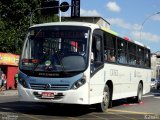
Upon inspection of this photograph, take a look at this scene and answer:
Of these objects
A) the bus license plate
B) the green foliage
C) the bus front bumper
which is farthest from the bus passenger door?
the green foliage

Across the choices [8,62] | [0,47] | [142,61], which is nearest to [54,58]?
[142,61]

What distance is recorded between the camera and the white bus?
1302 centimetres

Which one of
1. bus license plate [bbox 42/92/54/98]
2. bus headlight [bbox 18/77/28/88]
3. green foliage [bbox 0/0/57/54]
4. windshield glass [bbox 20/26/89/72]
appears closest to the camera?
bus license plate [bbox 42/92/54/98]

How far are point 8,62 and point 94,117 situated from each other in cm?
2542

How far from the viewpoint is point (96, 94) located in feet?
46.1

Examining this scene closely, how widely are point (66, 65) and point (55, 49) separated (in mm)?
746

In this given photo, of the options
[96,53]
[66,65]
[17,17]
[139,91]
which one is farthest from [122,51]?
[17,17]

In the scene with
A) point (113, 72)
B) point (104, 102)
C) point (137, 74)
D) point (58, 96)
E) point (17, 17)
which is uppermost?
point (17, 17)

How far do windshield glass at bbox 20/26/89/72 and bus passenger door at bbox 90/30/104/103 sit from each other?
0.42 metres

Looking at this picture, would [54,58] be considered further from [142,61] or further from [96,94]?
[142,61]

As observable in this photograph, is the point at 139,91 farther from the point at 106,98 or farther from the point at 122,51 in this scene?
the point at 106,98

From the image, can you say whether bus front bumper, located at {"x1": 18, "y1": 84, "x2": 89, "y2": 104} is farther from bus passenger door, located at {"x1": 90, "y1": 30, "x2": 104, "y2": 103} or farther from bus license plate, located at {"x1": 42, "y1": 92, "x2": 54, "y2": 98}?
bus passenger door, located at {"x1": 90, "y1": 30, "x2": 104, "y2": 103}

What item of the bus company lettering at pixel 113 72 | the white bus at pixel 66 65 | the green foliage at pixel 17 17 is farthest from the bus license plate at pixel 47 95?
the green foliage at pixel 17 17

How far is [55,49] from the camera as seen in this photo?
13562 mm
